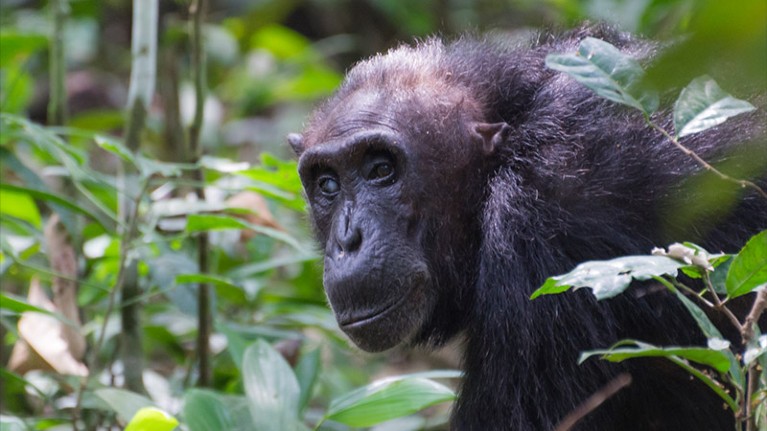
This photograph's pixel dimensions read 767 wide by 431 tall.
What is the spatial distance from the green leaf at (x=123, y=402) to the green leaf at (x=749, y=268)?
6.46 ft

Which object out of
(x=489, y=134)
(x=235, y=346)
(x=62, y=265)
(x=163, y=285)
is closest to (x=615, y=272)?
(x=489, y=134)

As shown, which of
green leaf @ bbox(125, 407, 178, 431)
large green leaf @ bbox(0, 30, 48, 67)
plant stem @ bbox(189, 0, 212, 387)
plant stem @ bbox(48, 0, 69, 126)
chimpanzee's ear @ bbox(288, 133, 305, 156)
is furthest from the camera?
plant stem @ bbox(48, 0, 69, 126)

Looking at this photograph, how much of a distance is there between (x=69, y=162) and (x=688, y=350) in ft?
7.77

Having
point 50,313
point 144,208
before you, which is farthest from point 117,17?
point 50,313

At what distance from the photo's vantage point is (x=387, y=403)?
3.13m

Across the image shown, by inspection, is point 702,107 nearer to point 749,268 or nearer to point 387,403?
point 749,268

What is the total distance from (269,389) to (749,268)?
170cm

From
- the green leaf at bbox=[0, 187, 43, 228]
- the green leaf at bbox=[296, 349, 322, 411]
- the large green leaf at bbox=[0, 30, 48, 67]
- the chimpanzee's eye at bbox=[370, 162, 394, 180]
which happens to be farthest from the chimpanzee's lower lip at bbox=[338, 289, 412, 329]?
the large green leaf at bbox=[0, 30, 48, 67]

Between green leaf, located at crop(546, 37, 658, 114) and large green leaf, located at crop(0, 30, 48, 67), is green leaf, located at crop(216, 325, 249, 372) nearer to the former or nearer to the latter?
large green leaf, located at crop(0, 30, 48, 67)

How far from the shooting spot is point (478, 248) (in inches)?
130

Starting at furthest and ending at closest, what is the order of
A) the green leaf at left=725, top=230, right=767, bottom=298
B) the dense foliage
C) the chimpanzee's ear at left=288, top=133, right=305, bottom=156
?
the chimpanzee's ear at left=288, top=133, right=305, bottom=156, the dense foliage, the green leaf at left=725, top=230, right=767, bottom=298

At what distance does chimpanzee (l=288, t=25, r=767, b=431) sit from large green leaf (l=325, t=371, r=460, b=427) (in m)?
0.10

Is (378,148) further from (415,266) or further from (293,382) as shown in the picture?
(293,382)

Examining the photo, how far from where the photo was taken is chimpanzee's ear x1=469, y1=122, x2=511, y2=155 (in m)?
3.31
